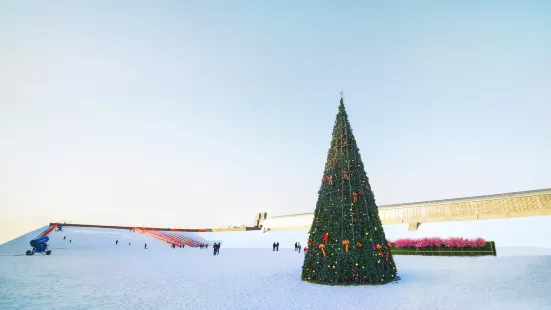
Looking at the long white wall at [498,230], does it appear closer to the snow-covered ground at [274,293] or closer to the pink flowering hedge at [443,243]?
the pink flowering hedge at [443,243]

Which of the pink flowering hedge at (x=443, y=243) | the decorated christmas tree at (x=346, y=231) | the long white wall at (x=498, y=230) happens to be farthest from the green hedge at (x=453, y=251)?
the decorated christmas tree at (x=346, y=231)

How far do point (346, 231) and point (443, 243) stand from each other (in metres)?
16.8

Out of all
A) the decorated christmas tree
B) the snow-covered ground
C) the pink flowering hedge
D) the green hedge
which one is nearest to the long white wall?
the green hedge

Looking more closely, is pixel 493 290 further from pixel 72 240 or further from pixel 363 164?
pixel 72 240

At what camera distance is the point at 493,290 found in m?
8.32

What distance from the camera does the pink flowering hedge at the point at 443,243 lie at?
816 inches

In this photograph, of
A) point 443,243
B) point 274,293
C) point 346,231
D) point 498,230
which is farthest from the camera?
point 498,230

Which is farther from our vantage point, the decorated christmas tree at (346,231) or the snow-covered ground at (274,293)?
the decorated christmas tree at (346,231)

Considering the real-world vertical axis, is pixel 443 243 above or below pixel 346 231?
below

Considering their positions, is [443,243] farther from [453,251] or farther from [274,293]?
[274,293]

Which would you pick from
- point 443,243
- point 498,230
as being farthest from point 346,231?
point 498,230

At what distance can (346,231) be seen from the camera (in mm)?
9859

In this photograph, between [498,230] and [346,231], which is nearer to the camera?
[346,231]

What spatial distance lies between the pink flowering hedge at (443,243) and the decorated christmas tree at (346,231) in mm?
14718
